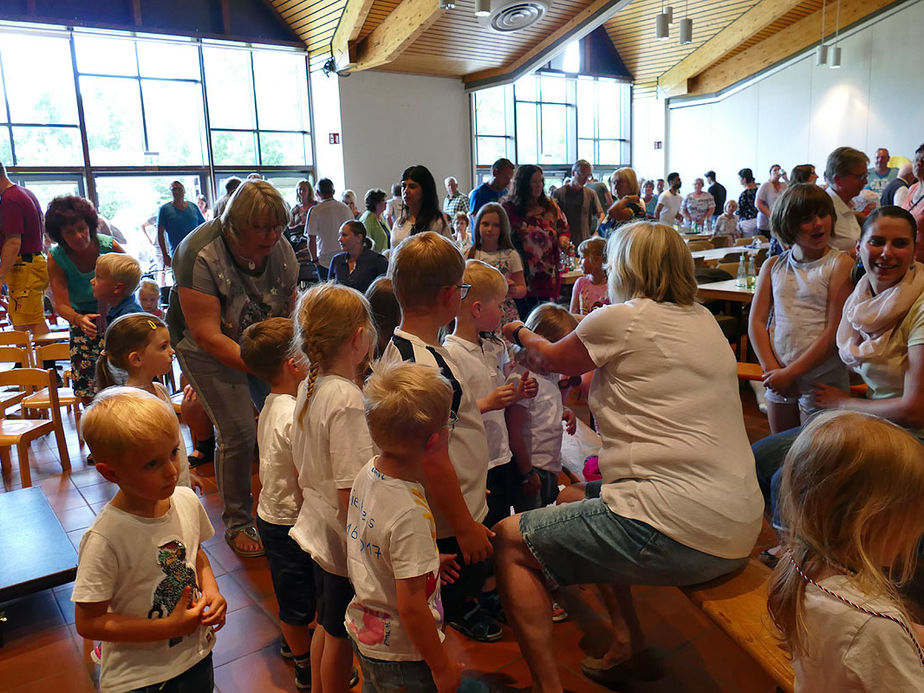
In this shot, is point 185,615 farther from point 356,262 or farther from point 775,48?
point 775,48

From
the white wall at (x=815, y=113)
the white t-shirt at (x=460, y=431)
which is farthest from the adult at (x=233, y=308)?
the white wall at (x=815, y=113)

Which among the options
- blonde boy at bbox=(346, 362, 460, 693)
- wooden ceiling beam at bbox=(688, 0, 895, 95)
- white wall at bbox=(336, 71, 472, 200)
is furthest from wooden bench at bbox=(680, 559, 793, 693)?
wooden ceiling beam at bbox=(688, 0, 895, 95)

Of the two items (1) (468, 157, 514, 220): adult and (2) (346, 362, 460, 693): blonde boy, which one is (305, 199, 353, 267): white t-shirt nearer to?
(1) (468, 157, 514, 220): adult

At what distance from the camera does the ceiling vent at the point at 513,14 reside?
10078 millimetres

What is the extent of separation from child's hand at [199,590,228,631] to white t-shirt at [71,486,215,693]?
3cm

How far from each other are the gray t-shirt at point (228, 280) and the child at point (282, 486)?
59 cm

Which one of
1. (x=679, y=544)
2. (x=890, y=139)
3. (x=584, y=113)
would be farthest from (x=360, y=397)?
(x=584, y=113)

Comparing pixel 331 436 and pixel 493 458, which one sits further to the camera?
pixel 493 458

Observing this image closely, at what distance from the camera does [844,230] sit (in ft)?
11.0

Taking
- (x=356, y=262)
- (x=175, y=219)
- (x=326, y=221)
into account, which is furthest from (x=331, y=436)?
(x=175, y=219)

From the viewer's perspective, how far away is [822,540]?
44.0 inches

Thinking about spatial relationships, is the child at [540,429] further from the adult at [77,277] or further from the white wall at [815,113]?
the white wall at [815,113]

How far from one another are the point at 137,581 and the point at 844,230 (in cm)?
346

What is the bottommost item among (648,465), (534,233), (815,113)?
(648,465)
